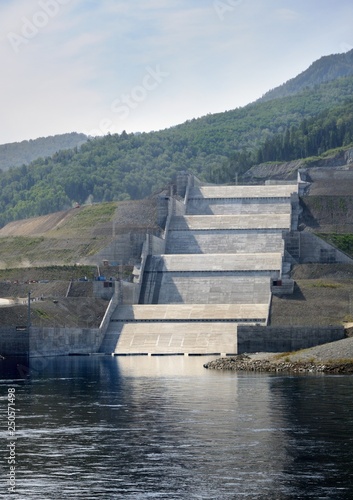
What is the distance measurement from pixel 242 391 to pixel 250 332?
41822 mm

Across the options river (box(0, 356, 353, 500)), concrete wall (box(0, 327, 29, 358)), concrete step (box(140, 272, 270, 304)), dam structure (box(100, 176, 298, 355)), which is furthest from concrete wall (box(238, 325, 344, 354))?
river (box(0, 356, 353, 500))

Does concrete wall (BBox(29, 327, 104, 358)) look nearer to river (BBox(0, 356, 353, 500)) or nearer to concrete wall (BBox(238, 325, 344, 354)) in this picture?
concrete wall (BBox(238, 325, 344, 354))

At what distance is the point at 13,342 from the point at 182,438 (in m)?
65.3

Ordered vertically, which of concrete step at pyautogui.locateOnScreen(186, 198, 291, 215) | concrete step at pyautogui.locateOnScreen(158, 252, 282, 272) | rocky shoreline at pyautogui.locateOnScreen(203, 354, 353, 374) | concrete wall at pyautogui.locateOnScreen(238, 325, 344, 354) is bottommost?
rocky shoreline at pyautogui.locateOnScreen(203, 354, 353, 374)

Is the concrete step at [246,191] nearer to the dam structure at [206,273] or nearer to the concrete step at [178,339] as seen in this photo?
the dam structure at [206,273]

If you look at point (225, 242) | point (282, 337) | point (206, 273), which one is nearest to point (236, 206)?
point (225, 242)

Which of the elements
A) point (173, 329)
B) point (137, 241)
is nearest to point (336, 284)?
point (173, 329)

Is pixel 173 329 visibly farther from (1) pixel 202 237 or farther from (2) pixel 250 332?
(1) pixel 202 237

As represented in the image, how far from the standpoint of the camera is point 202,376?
98562mm

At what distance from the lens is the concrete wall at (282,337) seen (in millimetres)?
122500

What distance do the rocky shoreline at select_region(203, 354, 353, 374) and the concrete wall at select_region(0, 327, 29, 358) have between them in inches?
838

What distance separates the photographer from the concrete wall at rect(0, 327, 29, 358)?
404ft

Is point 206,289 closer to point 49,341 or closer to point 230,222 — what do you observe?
point 230,222

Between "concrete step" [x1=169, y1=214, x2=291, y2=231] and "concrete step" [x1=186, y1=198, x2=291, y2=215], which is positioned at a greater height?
"concrete step" [x1=186, y1=198, x2=291, y2=215]
